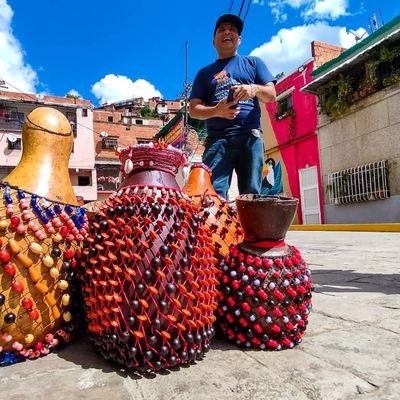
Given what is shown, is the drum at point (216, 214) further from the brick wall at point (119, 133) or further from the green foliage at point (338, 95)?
the brick wall at point (119, 133)

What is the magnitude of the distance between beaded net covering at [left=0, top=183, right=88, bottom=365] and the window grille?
1084 cm

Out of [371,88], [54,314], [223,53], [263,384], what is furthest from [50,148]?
[371,88]

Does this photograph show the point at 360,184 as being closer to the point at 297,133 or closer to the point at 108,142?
the point at 297,133

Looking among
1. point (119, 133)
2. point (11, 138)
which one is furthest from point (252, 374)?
point (119, 133)

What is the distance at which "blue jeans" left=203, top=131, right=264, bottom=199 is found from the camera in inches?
97.3

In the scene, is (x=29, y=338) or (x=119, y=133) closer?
(x=29, y=338)

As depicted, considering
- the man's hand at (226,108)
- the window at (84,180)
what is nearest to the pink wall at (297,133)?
the man's hand at (226,108)

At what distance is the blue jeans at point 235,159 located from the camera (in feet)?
8.11

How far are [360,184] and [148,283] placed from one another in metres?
11.5

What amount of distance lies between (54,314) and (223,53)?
79.2 inches

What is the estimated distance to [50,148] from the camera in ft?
4.98

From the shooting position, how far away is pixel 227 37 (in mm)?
2523

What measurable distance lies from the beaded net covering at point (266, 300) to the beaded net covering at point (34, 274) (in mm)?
552

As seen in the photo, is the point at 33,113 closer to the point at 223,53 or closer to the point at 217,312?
the point at 217,312
